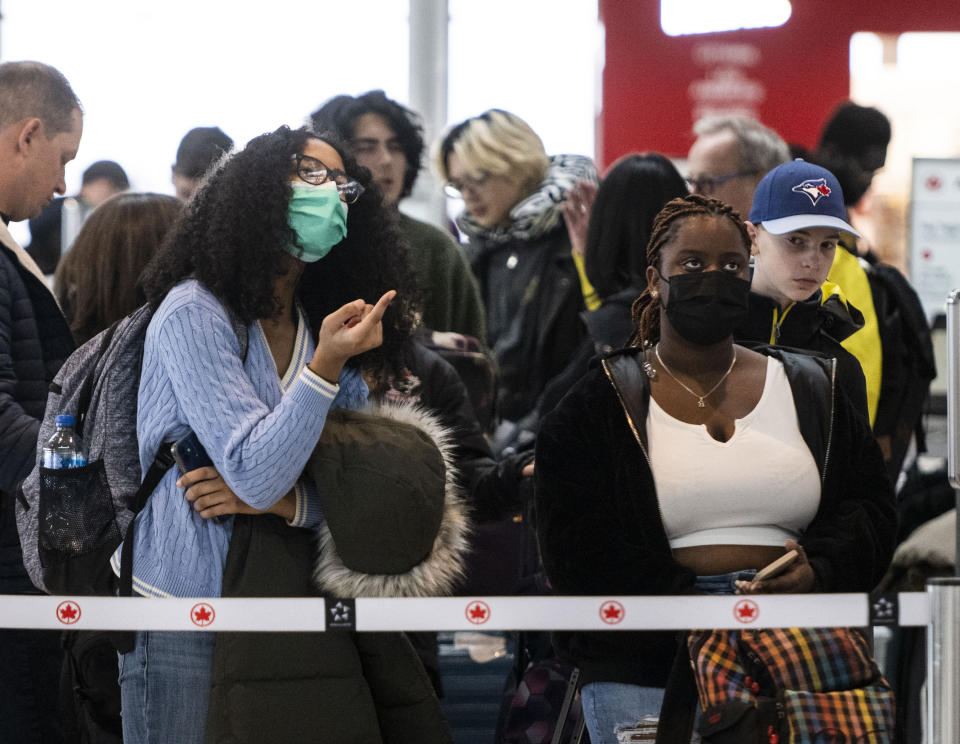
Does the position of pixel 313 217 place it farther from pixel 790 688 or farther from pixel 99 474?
pixel 790 688

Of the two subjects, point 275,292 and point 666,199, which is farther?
point 666,199

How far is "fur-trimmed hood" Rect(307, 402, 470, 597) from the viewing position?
7.71 feet

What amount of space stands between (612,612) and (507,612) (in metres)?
0.19

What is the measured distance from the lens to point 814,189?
8.48 ft

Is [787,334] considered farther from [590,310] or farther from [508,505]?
[508,505]

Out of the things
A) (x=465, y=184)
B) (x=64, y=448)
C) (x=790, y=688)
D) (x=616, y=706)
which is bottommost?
(x=616, y=706)

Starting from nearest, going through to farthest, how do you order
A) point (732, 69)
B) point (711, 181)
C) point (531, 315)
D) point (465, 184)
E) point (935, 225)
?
point (711, 181)
point (531, 315)
point (465, 184)
point (732, 69)
point (935, 225)

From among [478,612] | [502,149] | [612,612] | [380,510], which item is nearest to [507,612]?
[478,612]

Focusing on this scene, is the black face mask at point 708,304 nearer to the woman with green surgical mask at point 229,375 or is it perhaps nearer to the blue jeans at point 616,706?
the woman with green surgical mask at point 229,375

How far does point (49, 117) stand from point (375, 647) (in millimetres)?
1471

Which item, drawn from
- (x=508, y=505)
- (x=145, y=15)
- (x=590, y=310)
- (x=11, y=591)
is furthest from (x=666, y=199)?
(x=145, y=15)

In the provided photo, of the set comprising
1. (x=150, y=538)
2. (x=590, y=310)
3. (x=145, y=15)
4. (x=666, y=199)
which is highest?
(x=145, y=15)

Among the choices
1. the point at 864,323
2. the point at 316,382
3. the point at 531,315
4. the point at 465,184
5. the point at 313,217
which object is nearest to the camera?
the point at 316,382

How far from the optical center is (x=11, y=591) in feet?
9.32
